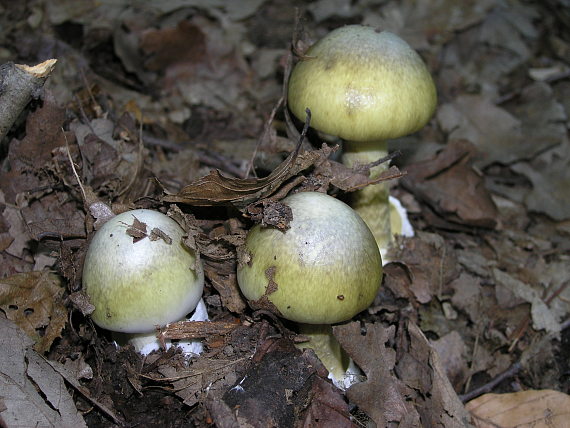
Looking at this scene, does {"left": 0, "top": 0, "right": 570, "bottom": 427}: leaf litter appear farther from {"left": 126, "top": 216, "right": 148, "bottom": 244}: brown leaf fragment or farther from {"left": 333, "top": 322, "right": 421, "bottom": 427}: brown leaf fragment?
{"left": 126, "top": 216, "right": 148, "bottom": 244}: brown leaf fragment

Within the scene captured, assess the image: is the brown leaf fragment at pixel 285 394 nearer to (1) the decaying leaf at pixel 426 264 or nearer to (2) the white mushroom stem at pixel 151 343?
(2) the white mushroom stem at pixel 151 343

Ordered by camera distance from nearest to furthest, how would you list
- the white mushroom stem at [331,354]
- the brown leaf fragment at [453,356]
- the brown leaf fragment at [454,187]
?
the white mushroom stem at [331,354] < the brown leaf fragment at [453,356] < the brown leaf fragment at [454,187]

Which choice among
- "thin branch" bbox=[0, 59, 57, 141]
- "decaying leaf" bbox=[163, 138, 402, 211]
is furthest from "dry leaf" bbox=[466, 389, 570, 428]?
"thin branch" bbox=[0, 59, 57, 141]

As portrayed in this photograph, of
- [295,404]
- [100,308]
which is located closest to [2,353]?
[100,308]

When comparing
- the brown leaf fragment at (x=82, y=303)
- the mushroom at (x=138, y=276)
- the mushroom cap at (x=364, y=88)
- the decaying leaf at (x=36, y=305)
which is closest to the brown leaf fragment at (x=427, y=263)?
the mushroom cap at (x=364, y=88)

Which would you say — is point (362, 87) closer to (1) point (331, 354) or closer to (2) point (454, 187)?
(1) point (331, 354)

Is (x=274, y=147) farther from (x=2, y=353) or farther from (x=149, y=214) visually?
(x=2, y=353)
